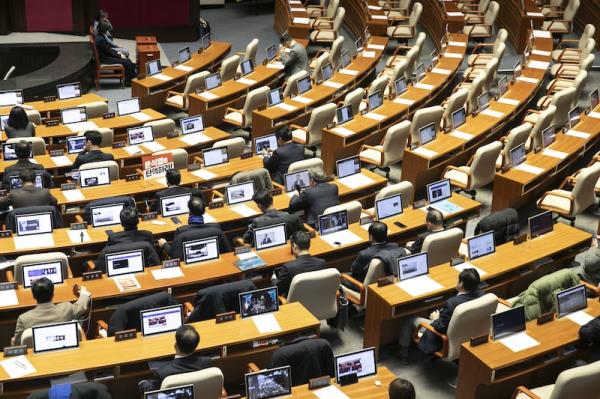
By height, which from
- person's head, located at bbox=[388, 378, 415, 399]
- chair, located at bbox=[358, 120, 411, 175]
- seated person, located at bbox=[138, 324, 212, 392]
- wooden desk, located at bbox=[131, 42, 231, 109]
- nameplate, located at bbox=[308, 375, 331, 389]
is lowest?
wooden desk, located at bbox=[131, 42, 231, 109]

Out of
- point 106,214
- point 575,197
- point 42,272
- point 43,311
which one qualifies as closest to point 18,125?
point 106,214

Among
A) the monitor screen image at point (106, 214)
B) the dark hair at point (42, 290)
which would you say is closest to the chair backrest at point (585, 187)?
the monitor screen image at point (106, 214)

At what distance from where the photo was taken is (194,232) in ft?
27.9

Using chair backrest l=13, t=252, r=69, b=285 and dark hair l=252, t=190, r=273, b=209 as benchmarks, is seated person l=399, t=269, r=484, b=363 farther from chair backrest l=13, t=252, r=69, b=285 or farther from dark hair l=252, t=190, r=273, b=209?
chair backrest l=13, t=252, r=69, b=285

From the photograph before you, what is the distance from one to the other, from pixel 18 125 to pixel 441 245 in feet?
19.8

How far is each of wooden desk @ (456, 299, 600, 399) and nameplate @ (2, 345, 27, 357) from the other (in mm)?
3355

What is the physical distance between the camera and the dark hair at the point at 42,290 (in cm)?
695

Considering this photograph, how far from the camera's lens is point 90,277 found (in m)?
7.87

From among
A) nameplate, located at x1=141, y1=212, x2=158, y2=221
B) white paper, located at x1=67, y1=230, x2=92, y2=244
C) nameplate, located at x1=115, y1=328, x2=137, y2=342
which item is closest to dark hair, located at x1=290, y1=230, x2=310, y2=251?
nameplate, located at x1=115, y1=328, x2=137, y2=342

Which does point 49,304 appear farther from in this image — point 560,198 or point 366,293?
point 560,198

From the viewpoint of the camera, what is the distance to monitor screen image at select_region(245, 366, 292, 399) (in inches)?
242

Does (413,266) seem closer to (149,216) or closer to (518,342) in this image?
(518,342)

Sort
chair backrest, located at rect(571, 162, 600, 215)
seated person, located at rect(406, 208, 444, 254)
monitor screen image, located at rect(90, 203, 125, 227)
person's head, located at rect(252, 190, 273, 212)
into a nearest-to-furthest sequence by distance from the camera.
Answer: seated person, located at rect(406, 208, 444, 254)
person's head, located at rect(252, 190, 273, 212)
monitor screen image, located at rect(90, 203, 125, 227)
chair backrest, located at rect(571, 162, 600, 215)

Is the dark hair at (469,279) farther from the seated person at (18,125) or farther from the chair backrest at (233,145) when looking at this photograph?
the seated person at (18,125)
